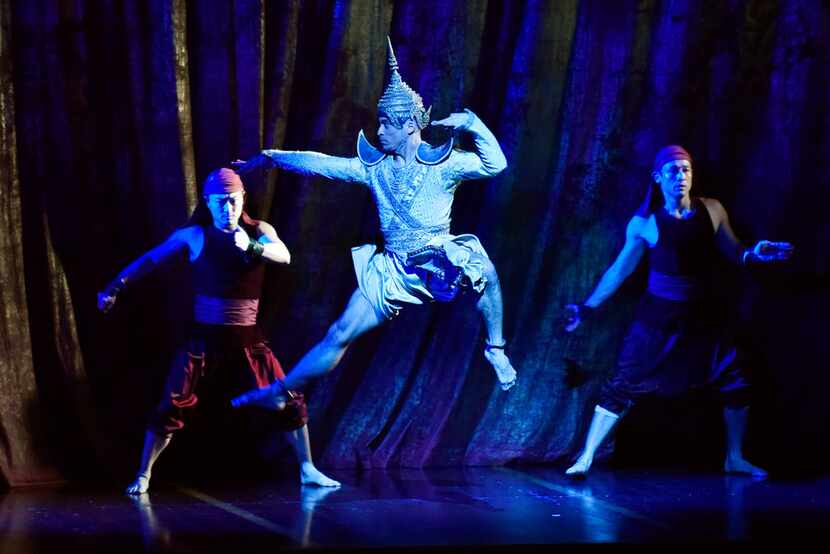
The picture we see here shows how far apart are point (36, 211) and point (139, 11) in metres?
0.98

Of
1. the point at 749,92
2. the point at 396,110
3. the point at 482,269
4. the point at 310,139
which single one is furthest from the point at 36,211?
the point at 749,92

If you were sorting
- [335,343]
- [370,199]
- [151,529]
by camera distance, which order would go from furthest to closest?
[370,199]
[335,343]
[151,529]

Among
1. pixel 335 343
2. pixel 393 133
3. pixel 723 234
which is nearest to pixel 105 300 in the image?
pixel 335 343

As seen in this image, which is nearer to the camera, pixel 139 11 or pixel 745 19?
pixel 139 11

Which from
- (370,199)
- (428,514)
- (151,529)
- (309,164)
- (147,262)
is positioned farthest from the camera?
(370,199)

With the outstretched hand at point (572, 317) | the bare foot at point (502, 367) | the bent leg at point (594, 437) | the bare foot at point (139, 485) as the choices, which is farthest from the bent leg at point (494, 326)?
the bare foot at point (139, 485)

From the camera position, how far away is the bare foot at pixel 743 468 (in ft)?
17.3

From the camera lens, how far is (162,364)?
5.33 m

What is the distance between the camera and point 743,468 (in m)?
5.32

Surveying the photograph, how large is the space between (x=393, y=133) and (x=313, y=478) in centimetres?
152

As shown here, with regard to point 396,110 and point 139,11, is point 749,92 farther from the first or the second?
point 139,11

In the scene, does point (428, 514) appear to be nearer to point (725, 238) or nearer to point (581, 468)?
point (581, 468)

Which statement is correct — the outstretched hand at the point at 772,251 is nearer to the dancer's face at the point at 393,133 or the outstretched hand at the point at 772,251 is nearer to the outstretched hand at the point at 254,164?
the dancer's face at the point at 393,133

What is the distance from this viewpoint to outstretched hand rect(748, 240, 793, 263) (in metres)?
5.00
